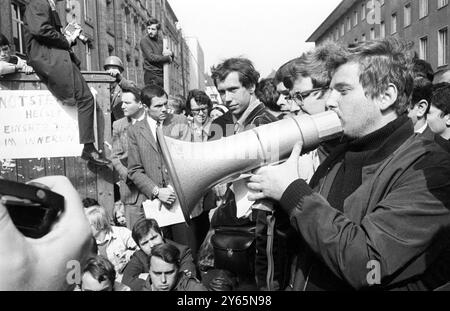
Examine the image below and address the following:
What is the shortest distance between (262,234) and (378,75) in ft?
2.69

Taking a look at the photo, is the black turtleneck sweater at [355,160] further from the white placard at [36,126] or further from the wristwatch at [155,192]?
the white placard at [36,126]

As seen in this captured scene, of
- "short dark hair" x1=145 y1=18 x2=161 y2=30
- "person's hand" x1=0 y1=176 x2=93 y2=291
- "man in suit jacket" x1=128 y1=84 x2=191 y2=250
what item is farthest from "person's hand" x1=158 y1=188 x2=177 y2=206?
"short dark hair" x1=145 y1=18 x2=161 y2=30

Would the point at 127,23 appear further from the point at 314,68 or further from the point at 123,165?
the point at 314,68

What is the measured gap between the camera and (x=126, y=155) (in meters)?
4.11

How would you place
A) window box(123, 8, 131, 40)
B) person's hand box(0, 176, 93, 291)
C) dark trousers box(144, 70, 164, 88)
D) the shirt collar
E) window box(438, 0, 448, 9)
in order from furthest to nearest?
window box(438, 0, 448, 9) → window box(123, 8, 131, 40) → dark trousers box(144, 70, 164, 88) → the shirt collar → person's hand box(0, 176, 93, 291)

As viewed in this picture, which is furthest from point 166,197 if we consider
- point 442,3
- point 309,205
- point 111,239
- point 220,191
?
point 442,3

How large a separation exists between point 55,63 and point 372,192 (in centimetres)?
304

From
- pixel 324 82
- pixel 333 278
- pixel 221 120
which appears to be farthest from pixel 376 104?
pixel 221 120

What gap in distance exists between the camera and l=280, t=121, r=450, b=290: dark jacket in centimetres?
131

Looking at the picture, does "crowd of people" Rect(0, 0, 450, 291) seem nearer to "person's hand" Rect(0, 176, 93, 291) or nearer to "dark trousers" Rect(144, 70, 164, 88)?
"person's hand" Rect(0, 176, 93, 291)

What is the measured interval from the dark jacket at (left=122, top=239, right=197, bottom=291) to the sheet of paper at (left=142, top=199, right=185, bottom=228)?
0.22 m

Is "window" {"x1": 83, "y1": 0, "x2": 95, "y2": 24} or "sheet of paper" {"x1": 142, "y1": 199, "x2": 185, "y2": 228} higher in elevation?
"window" {"x1": 83, "y1": 0, "x2": 95, "y2": 24}

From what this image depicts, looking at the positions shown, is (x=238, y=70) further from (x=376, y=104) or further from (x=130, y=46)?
(x=130, y=46)

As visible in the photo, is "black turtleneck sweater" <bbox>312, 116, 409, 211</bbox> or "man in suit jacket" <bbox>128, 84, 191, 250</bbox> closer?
"black turtleneck sweater" <bbox>312, 116, 409, 211</bbox>
